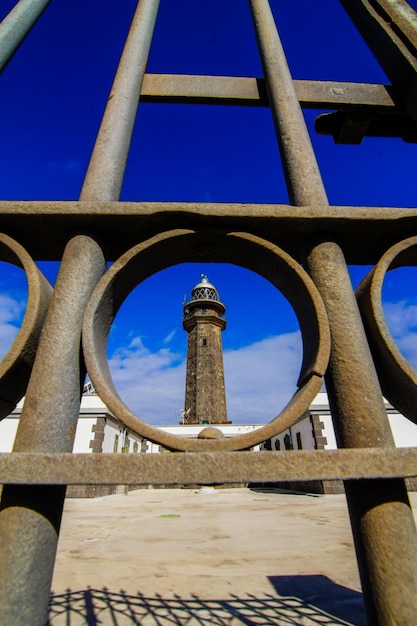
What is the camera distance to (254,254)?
4.63ft

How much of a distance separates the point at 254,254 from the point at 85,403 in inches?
650

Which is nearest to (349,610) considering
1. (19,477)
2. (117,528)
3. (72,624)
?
(72,624)

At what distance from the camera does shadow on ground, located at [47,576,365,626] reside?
2586mm

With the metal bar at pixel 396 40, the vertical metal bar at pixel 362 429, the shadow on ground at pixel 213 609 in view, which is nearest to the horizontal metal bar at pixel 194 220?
the vertical metal bar at pixel 362 429

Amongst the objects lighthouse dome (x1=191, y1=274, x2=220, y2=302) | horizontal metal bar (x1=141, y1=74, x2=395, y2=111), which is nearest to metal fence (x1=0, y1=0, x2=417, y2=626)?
horizontal metal bar (x1=141, y1=74, x2=395, y2=111)

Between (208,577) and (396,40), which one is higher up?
(396,40)

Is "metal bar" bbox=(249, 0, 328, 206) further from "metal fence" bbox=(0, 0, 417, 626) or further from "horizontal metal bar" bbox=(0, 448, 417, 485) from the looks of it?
"horizontal metal bar" bbox=(0, 448, 417, 485)

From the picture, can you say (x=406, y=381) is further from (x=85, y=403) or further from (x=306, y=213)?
(x=85, y=403)

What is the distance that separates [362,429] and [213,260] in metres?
0.92

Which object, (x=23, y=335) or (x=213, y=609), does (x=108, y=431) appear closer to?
(x=213, y=609)

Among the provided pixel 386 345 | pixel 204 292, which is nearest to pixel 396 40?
pixel 386 345

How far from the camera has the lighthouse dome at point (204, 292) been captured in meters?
35.4

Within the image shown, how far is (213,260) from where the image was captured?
1569 millimetres

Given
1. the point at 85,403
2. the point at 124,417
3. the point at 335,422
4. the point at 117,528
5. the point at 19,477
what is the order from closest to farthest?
the point at 19,477, the point at 124,417, the point at 335,422, the point at 117,528, the point at 85,403
